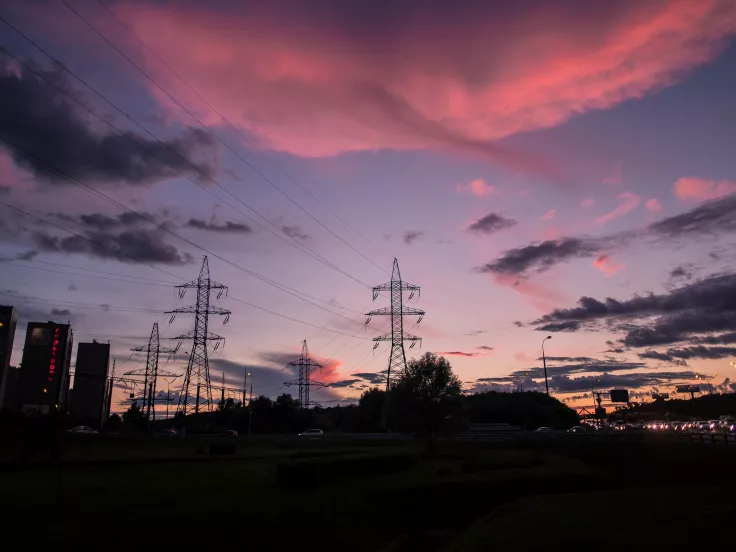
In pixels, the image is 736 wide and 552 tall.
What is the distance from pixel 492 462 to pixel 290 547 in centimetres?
2493

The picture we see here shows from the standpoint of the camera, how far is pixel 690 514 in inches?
834

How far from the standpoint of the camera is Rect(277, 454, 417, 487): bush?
3189cm

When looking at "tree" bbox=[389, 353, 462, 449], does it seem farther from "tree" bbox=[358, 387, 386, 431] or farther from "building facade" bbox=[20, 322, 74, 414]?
"building facade" bbox=[20, 322, 74, 414]

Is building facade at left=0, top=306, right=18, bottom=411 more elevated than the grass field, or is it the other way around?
building facade at left=0, top=306, right=18, bottom=411

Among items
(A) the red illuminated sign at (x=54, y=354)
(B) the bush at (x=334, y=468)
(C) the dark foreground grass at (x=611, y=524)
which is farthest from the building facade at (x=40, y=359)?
(C) the dark foreground grass at (x=611, y=524)

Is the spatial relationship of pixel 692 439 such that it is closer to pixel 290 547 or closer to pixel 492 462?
pixel 492 462

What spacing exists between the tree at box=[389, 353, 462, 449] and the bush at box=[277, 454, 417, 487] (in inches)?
740

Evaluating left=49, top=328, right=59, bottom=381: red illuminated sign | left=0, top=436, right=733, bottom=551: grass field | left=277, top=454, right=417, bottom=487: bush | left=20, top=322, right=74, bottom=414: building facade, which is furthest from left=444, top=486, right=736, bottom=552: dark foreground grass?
left=20, top=322, right=74, bottom=414: building facade

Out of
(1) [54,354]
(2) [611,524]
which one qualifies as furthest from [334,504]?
(1) [54,354]

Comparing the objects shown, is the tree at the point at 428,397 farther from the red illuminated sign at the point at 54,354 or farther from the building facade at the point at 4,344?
the red illuminated sign at the point at 54,354

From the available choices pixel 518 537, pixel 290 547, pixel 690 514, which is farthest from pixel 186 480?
pixel 690 514

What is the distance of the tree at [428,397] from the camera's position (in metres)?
62.0

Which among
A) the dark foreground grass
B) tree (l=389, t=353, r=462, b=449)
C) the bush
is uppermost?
tree (l=389, t=353, r=462, b=449)

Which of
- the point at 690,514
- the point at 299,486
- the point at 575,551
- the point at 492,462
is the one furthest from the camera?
the point at 492,462
